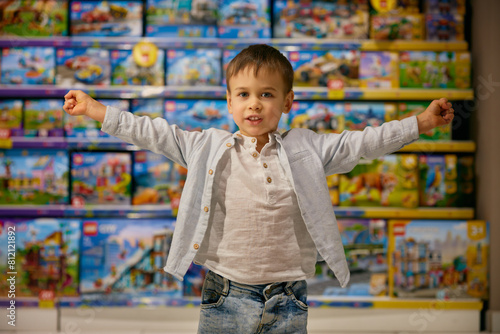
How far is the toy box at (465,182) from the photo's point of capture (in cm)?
261

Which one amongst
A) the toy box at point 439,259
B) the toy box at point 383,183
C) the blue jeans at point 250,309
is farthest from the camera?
the toy box at point 383,183

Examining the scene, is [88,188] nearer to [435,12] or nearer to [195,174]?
[195,174]

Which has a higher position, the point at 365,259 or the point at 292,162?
the point at 292,162

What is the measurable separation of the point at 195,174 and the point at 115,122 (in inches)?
9.4

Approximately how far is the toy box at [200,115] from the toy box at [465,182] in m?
1.36

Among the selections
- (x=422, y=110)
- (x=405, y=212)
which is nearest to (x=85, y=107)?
(x=405, y=212)

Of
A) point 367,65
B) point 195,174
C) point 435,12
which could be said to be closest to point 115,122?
point 195,174

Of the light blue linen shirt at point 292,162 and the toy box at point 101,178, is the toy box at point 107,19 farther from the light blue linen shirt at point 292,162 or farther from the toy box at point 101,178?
the light blue linen shirt at point 292,162

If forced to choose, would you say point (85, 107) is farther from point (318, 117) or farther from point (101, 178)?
point (318, 117)

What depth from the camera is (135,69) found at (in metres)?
2.63

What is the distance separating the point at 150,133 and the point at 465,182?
211 cm

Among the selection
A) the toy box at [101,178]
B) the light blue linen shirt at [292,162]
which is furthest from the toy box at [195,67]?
the light blue linen shirt at [292,162]

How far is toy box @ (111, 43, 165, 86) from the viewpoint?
2.62 metres

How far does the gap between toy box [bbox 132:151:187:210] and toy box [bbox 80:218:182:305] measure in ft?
0.50
